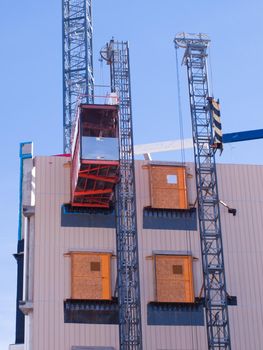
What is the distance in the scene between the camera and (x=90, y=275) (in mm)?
65125

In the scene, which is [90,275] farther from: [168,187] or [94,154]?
[168,187]

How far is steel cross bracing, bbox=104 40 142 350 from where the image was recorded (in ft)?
205

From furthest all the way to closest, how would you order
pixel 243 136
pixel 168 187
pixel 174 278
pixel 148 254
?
pixel 243 136 → pixel 168 187 → pixel 148 254 → pixel 174 278

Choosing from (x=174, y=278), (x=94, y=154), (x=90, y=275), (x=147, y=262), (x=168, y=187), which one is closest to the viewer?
(x=94, y=154)

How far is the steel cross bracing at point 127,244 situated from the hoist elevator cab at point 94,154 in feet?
5.87

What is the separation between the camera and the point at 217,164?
70625 mm

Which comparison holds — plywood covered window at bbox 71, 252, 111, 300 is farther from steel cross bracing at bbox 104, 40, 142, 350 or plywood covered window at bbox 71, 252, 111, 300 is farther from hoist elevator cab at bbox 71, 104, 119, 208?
hoist elevator cab at bbox 71, 104, 119, 208

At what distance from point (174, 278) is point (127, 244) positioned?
4.92 m

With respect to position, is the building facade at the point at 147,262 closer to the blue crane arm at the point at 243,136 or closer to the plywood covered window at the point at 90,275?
the plywood covered window at the point at 90,275

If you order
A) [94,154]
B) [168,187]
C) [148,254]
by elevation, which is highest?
[94,154]

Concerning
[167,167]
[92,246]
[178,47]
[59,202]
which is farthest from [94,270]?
[178,47]

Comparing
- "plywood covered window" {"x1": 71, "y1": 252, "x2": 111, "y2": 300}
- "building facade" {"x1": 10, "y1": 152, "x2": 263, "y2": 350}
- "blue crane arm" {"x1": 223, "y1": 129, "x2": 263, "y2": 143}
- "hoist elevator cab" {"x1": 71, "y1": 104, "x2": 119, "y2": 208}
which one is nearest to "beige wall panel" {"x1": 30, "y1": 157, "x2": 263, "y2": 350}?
"building facade" {"x1": 10, "y1": 152, "x2": 263, "y2": 350}

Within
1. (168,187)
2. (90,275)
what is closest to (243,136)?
(168,187)

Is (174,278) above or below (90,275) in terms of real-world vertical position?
below
